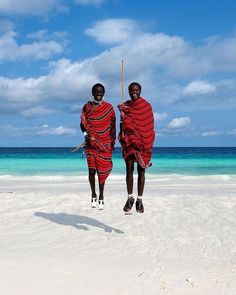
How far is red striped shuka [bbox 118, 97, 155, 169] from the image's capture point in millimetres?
6277

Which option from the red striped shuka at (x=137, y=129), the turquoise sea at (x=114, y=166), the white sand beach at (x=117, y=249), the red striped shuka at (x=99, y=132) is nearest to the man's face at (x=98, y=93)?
the red striped shuka at (x=99, y=132)

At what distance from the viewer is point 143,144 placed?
635cm

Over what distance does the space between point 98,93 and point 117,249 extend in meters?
2.24

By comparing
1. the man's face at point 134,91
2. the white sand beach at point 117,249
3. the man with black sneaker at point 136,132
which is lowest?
the white sand beach at point 117,249

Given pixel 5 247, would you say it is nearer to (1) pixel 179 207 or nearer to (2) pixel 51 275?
(2) pixel 51 275

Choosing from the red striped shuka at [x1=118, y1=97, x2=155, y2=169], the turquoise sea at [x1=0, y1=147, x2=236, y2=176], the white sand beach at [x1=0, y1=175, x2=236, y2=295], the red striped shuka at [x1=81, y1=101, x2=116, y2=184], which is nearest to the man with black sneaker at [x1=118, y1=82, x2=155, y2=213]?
the red striped shuka at [x1=118, y1=97, x2=155, y2=169]

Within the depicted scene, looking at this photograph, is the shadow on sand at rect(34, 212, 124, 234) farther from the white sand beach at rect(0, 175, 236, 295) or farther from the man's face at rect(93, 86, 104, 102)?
the man's face at rect(93, 86, 104, 102)

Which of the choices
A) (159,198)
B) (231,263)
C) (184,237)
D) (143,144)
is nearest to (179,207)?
(159,198)

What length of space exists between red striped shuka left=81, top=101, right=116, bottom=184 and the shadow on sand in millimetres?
979

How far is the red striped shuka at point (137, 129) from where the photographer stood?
6277 mm

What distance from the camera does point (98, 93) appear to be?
6.46m

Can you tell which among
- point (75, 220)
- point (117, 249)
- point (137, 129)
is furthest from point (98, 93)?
point (75, 220)

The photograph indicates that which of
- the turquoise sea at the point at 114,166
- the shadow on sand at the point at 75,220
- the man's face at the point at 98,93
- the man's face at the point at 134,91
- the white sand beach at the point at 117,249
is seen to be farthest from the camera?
the turquoise sea at the point at 114,166

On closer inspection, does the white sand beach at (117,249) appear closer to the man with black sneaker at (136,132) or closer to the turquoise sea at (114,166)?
the man with black sneaker at (136,132)
